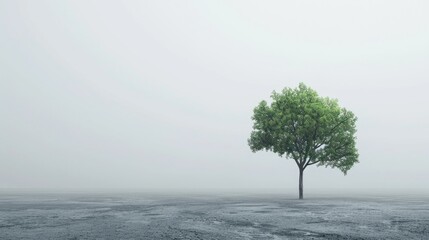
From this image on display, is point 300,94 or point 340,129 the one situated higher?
point 300,94

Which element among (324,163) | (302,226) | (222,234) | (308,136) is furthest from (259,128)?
(222,234)

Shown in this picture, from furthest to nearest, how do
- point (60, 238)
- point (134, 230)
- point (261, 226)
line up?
point (261, 226)
point (134, 230)
point (60, 238)

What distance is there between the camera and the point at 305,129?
6003 centimetres


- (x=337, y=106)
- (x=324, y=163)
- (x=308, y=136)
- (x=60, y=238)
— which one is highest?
(x=337, y=106)

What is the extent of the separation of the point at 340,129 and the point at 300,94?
831 cm

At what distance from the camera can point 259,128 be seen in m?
64.9

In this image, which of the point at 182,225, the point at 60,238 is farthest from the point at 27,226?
the point at 182,225

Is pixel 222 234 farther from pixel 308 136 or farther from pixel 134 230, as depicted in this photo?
pixel 308 136

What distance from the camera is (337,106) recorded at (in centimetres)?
6347

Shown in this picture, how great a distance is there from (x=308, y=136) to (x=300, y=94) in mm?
6733

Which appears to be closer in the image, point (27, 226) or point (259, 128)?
point (27, 226)

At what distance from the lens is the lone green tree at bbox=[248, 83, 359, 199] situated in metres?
60.7

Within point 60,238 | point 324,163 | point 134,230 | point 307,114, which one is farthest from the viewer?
point 324,163

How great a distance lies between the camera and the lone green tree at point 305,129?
60.7 metres
